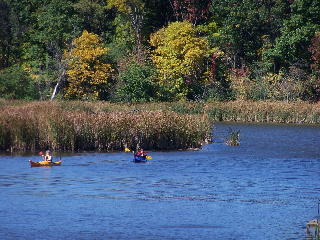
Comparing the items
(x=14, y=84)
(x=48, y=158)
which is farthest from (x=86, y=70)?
(x=48, y=158)

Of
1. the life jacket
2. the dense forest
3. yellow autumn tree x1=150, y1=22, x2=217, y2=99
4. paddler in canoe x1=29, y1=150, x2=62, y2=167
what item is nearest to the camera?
paddler in canoe x1=29, y1=150, x2=62, y2=167

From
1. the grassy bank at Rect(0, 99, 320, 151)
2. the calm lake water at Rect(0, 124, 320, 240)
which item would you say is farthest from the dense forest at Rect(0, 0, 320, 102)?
the calm lake water at Rect(0, 124, 320, 240)

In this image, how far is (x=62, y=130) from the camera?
36656 millimetres

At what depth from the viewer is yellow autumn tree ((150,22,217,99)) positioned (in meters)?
69.0

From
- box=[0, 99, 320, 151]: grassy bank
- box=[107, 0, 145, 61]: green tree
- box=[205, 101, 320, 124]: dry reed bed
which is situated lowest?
box=[0, 99, 320, 151]: grassy bank

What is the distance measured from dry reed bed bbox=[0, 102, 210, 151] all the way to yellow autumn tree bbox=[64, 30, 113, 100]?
91.9 feet

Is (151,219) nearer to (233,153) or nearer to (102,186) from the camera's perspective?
(102,186)

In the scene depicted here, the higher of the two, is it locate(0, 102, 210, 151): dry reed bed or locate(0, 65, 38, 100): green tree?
locate(0, 65, 38, 100): green tree

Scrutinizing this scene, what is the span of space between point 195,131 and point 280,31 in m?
33.6

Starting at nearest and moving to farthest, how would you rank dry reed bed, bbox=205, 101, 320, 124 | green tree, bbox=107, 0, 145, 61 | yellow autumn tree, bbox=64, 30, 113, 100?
dry reed bed, bbox=205, 101, 320, 124, yellow autumn tree, bbox=64, 30, 113, 100, green tree, bbox=107, 0, 145, 61

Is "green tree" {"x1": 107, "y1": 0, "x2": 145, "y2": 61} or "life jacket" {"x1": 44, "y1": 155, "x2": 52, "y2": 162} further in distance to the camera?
"green tree" {"x1": 107, "y1": 0, "x2": 145, "y2": 61}

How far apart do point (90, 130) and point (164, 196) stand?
10438 mm

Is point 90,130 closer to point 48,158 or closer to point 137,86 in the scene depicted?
point 48,158

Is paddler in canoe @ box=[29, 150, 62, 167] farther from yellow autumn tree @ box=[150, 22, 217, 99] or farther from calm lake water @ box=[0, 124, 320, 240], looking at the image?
yellow autumn tree @ box=[150, 22, 217, 99]
